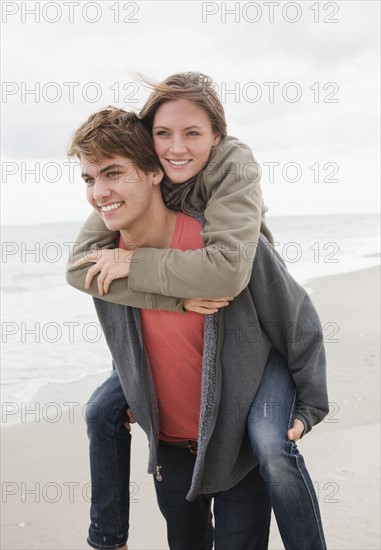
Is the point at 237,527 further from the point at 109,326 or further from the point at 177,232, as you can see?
the point at 177,232

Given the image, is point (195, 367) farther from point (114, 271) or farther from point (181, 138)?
point (181, 138)

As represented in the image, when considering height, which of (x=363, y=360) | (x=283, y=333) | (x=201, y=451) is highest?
(x=283, y=333)

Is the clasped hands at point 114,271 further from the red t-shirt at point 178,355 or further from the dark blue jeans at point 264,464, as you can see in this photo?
the dark blue jeans at point 264,464

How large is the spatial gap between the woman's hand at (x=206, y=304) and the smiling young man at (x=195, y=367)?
0.02 meters

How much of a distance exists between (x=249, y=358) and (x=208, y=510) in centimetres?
82

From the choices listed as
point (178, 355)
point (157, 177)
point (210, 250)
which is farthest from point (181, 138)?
point (178, 355)

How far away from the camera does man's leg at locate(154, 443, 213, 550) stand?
8.64 ft

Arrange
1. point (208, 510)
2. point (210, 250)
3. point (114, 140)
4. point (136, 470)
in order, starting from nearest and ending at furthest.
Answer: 1. point (210, 250)
2. point (114, 140)
3. point (208, 510)
4. point (136, 470)

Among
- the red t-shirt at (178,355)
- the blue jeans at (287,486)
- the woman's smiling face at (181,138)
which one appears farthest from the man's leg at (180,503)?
the woman's smiling face at (181,138)

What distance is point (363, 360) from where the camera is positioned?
677 cm

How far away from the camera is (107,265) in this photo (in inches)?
93.4

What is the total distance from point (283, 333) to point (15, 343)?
21.3 feet

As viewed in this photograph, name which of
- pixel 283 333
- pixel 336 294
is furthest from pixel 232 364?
pixel 336 294

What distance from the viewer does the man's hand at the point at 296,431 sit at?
2233 millimetres
